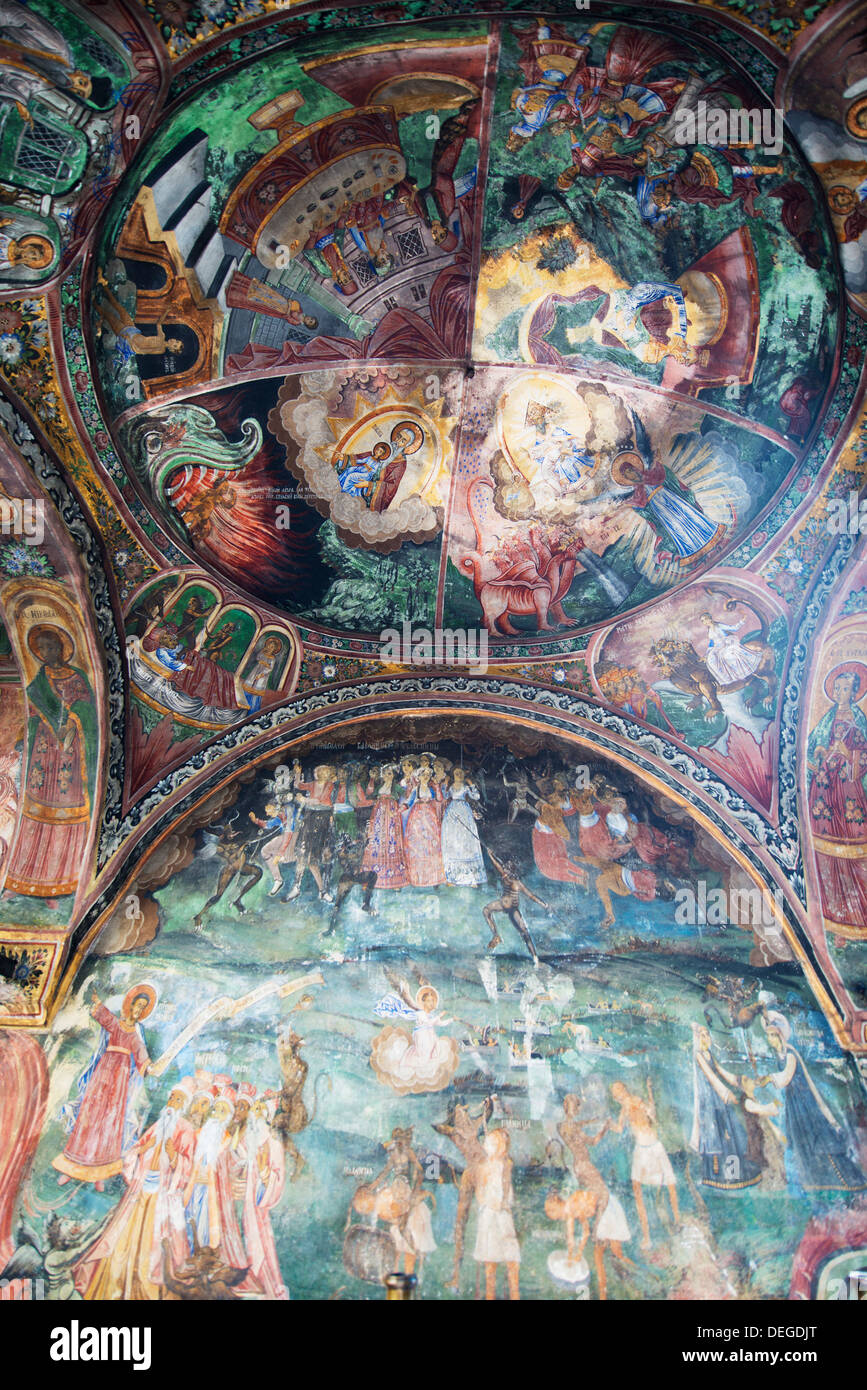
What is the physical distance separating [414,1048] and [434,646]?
15.0ft

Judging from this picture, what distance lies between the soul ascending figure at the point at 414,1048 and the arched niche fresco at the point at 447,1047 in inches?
0.9

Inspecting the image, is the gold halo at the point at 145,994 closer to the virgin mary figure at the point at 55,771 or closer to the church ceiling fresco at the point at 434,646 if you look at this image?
the church ceiling fresco at the point at 434,646

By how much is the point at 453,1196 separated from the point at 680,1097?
233cm

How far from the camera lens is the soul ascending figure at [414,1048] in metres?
9.64

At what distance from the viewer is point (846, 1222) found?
891 centimetres

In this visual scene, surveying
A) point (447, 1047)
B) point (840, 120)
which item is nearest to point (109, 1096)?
point (447, 1047)

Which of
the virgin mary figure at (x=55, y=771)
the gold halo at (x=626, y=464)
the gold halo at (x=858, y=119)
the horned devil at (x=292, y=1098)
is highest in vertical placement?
the gold halo at (x=858, y=119)

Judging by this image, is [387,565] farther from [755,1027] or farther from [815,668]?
[755,1027]

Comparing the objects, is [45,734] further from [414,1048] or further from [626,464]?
[626,464]

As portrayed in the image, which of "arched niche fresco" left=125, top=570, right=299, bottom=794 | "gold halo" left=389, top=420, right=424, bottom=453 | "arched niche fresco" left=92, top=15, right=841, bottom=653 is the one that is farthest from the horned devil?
"gold halo" left=389, top=420, right=424, bottom=453

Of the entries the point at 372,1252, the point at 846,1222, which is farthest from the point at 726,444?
the point at 372,1252

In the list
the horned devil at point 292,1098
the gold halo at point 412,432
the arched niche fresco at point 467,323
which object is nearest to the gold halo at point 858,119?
the arched niche fresco at point 467,323

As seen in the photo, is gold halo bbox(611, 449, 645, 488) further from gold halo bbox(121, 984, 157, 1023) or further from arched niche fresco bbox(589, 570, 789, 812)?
gold halo bbox(121, 984, 157, 1023)

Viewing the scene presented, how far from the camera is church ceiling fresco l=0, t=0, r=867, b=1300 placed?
27.3 feet
